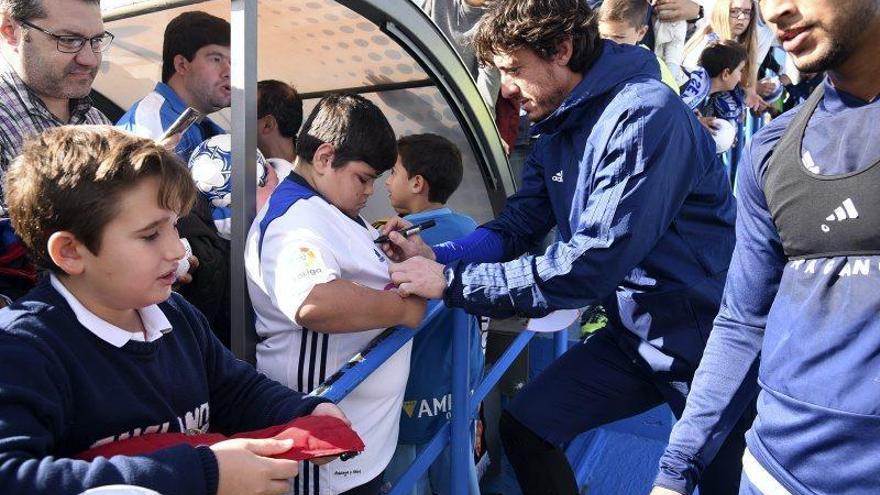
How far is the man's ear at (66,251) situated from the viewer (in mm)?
1255

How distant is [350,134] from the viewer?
6.79ft

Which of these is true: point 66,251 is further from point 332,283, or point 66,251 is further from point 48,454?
point 332,283

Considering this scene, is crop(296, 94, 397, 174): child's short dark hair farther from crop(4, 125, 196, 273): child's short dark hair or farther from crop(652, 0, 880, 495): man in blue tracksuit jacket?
crop(652, 0, 880, 495): man in blue tracksuit jacket

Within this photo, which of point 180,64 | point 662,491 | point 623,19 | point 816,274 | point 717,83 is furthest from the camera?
point 717,83

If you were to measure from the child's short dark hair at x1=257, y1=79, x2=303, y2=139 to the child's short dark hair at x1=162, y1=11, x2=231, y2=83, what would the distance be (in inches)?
10.5

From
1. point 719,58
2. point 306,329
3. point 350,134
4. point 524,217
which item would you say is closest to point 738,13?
point 719,58

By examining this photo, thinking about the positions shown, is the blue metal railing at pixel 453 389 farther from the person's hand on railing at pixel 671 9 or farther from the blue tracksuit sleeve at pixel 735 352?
the person's hand on railing at pixel 671 9

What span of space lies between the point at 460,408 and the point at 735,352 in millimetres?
896

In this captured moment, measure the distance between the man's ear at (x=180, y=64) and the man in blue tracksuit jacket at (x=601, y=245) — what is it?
1.14 m

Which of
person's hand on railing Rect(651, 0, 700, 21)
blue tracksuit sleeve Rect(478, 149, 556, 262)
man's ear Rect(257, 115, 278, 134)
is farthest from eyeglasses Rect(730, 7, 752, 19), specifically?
man's ear Rect(257, 115, 278, 134)

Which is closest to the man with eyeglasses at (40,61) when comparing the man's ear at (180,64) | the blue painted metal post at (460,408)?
the man's ear at (180,64)

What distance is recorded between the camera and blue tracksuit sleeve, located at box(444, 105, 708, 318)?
2049 mm

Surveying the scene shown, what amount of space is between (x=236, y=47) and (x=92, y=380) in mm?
1047

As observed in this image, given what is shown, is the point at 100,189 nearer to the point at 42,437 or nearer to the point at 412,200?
the point at 42,437
